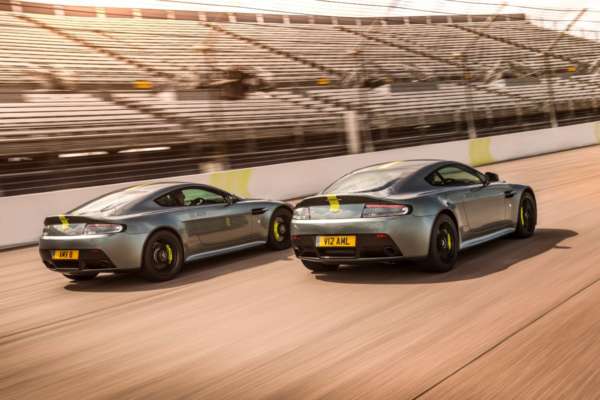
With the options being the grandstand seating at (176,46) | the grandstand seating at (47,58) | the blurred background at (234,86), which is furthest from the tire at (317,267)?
the grandstand seating at (176,46)

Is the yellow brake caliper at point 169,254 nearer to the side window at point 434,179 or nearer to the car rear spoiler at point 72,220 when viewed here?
the car rear spoiler at point 72,220

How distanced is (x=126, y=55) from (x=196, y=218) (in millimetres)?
17423

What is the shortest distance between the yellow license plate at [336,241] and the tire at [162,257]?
1.87m

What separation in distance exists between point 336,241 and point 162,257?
211 centimetres

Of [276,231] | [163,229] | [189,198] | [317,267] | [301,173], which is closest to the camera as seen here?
[317,267]

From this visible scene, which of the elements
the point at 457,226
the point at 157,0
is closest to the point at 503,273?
the point at 457,226

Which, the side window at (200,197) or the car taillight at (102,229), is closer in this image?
the car taillight at (102,229)

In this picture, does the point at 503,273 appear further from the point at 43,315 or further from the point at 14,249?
the point at 14,249

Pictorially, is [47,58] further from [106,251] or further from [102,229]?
[106,251]

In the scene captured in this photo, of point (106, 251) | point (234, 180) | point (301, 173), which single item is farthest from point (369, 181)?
point (301, 173)

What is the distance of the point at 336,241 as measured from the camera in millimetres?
6473

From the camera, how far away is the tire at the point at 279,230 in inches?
356

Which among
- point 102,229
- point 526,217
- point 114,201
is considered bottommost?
point 526,217

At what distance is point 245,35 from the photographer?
29484mm
